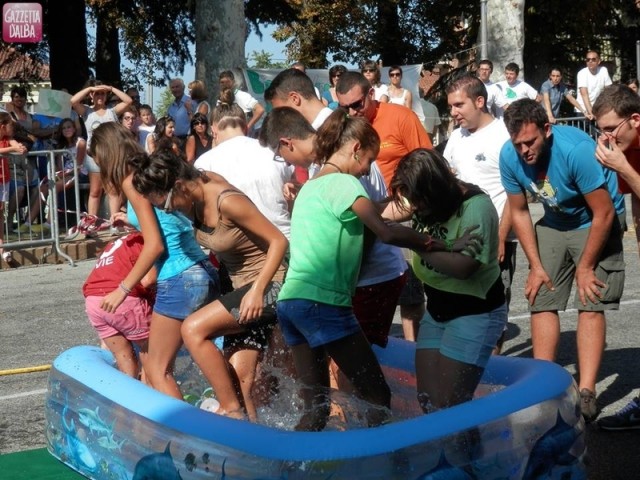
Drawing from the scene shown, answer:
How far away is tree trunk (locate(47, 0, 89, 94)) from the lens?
21125mm

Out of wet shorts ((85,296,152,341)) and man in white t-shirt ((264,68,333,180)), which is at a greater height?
man in white t-shirt ((264,68,333,180))

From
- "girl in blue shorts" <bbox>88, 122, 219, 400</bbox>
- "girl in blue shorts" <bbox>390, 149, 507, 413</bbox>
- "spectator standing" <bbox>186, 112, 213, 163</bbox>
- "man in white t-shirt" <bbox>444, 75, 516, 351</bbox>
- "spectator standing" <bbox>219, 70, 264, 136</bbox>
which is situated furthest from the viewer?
"spectator standing" <bbox>186, 112, 213, 163</bbox>

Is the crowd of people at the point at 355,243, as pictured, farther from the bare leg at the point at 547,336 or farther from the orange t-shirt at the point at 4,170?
the orange t-shirt at the point at 4,170

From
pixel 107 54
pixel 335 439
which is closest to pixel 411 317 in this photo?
pixel 335 439

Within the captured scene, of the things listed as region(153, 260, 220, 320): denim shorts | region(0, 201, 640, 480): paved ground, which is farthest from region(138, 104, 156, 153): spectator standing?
region(153, 260, 220, 320): denim shorts

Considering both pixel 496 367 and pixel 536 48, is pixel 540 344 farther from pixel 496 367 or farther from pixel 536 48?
pixel 536 48

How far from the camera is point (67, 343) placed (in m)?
8.38

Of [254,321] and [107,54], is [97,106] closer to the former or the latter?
[107,54]

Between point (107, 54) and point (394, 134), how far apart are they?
17.5 metres

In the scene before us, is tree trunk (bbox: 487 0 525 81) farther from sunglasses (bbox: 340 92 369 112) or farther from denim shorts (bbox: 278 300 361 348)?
denim shorts (bbox: 278 300 361 348)

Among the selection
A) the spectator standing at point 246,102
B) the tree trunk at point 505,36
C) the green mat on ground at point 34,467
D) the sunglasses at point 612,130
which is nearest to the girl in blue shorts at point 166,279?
the green mat on ground at point 34,467

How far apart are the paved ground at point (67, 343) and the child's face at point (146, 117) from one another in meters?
3.54

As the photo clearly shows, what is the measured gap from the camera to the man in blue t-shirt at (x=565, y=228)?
5559 mm

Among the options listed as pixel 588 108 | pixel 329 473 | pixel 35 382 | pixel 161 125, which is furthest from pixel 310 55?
pixel 329 473
